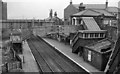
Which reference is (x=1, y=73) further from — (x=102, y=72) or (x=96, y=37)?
(x=96, y=37)

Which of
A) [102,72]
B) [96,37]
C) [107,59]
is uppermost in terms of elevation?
[96,37]

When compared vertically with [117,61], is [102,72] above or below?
below

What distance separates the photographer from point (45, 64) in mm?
20016

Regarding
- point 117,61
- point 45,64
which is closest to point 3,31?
point 45,64

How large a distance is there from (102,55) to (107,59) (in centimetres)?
82

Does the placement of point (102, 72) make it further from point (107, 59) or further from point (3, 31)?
point (3, 31)

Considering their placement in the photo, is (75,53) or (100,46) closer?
(100,46)

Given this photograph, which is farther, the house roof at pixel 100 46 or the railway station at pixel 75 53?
the house roof at pixel 100 46

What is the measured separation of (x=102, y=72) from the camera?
16891mm

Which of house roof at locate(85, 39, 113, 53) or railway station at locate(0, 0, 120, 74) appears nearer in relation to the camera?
railway station at locate(0, 0, 120, 74)

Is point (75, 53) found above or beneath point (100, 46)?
beneath

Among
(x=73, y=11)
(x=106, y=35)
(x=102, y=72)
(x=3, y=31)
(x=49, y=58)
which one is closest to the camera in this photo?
(x=102, y=72)

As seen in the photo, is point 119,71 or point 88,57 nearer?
point 119,71

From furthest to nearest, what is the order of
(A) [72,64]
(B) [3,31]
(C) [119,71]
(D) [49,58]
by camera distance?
(B) [3,31] → (D) [49,58] → (A) [72,64] → (C) [119,71]
